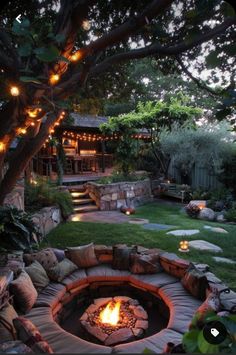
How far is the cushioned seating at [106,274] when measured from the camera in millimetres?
4898

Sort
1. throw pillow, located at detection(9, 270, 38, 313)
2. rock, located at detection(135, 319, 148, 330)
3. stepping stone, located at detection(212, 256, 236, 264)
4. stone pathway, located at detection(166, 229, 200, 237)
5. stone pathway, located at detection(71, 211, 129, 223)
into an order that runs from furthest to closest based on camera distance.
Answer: stone pathway, located at detection(71, 211, 129, 223) → stone pathway, located at detection(166, 229, 200, 237) → stepping stone, located at detection(212, 256, 236, 264) → rock, located at detection(135, 319, 148, 330) → throw pillow, located at detection(9, 270, 38, 313)

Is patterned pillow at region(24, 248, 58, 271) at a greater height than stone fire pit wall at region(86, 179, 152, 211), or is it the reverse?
stone fire pit wall at region(86, 179, 152, 211)

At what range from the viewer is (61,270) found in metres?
4.70

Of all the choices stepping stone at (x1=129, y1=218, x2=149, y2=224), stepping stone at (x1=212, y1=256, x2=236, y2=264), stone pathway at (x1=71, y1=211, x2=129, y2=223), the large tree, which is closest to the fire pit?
stepping stone at (x1=212, y1=256, x2=236, y2=264)

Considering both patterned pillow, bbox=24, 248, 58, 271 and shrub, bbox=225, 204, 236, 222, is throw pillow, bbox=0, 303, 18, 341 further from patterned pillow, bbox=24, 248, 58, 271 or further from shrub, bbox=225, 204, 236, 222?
shrub, bbox=225, 204, 236, 222

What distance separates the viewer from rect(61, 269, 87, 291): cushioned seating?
4.60m

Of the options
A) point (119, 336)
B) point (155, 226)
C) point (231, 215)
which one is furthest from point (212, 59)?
point (231, 215)

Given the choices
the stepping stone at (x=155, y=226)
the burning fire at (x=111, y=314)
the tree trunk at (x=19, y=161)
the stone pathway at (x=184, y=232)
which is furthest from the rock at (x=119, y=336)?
the stepping stone at (x=155, y=226)

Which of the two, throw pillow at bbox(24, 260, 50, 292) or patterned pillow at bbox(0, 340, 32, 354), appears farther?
throw pillow at bbox(24, 260, 50, 292)

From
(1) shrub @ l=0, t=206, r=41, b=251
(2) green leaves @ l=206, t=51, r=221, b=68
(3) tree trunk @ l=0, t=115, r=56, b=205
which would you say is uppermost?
(2) green leaves @ l=206, t=51, r=221, b=68

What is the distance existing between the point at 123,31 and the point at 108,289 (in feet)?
13.2

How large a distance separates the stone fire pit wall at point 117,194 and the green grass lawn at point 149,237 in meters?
2.35

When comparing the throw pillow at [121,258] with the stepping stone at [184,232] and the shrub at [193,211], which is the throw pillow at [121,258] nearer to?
the stepping stone at [184,232]

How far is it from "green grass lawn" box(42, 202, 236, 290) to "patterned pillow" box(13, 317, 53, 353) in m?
3.35
